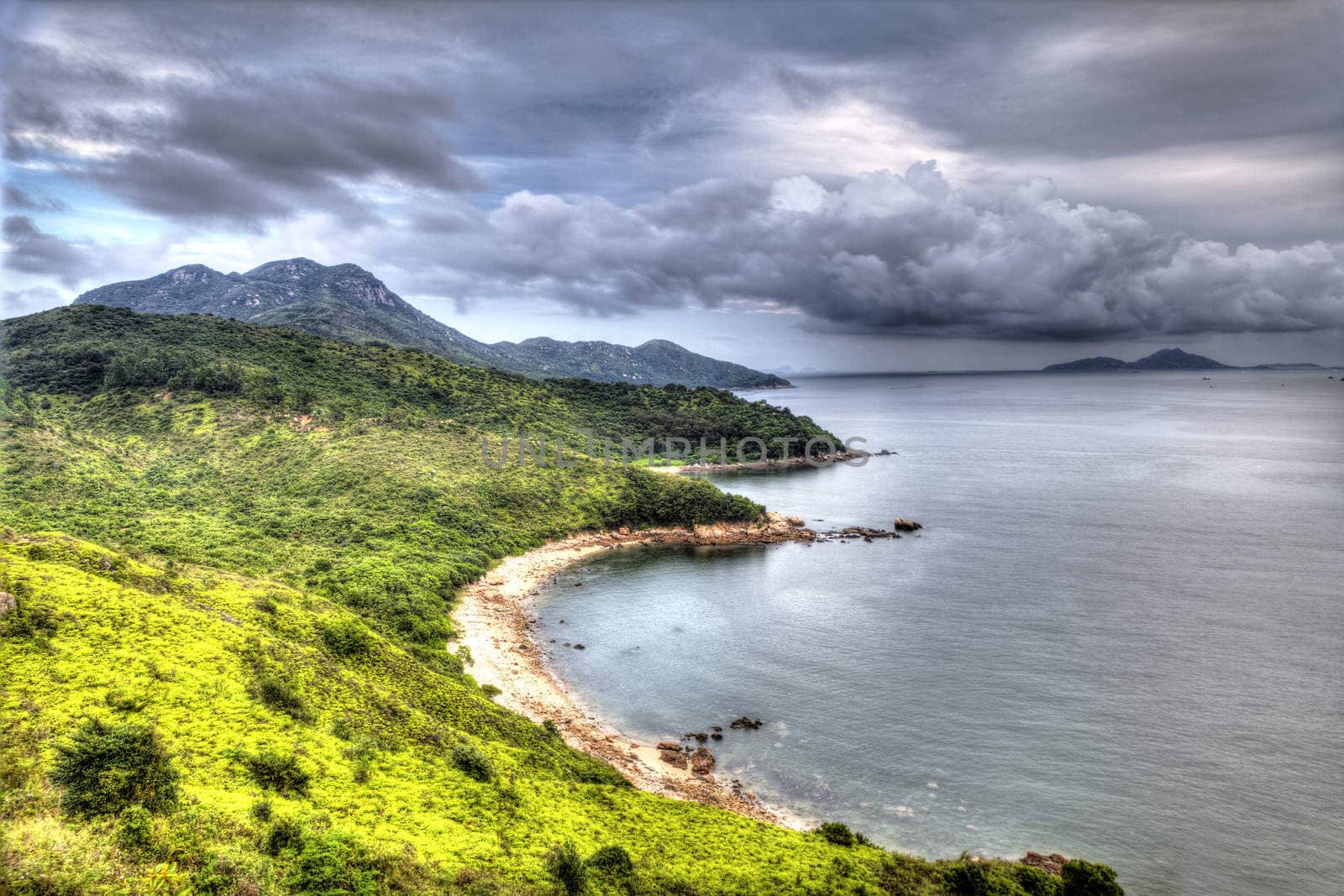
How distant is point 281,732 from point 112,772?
7.07m

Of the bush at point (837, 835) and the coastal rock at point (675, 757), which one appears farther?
the coastal rock at point (675, 757)

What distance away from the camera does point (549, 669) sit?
153 ft

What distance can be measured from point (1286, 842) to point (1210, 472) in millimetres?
109130

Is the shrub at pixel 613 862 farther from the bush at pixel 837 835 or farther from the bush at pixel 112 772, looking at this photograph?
the bush at pixel 112 772

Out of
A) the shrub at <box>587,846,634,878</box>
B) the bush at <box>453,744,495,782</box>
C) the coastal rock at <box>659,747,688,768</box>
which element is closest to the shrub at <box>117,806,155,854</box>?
the bush at <box>453,744,495,782</box>

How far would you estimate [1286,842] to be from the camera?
28.5 metres

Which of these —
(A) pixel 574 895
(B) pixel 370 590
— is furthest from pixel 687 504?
(A) pixel 574 895

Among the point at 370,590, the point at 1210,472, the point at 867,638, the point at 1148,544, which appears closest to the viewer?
the point at 370,590

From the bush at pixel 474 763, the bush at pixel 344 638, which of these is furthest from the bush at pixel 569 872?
the bush at pixel 344 638

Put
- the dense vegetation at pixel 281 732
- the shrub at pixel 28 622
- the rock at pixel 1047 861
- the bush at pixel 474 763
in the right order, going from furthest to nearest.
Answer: the rock at pixel 1047 861 < the bush at pixel 474 763 < the shrub at pixel 28 622 < the dense vegetation at pixel 281 732

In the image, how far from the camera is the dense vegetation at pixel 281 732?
1566 cm

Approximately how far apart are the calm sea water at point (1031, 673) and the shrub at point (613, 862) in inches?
539

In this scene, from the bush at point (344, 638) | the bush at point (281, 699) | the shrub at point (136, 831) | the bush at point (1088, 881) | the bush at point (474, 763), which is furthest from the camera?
the bush at point (344, 638)

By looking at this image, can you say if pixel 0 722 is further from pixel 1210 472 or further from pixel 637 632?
pixel 1210 472
